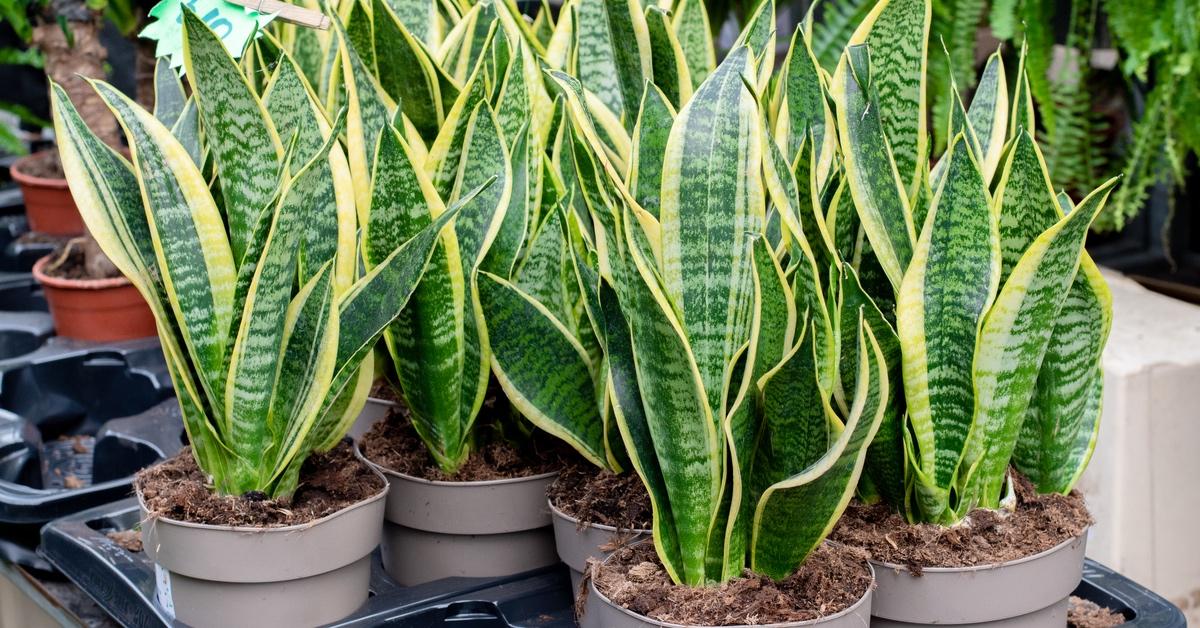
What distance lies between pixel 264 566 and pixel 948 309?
51 centimetres

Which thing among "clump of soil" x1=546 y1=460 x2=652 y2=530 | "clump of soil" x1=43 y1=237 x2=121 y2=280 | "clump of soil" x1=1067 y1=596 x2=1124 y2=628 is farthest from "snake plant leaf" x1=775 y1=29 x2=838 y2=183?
"clump of soil" x1=43 y1=237 x2=121 y2=280

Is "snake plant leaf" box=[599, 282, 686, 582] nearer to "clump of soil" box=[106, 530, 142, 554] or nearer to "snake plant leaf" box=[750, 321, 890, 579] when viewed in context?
"snake plant leaf" box=[750, 321, 890, 579]

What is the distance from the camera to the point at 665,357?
2.34 feet

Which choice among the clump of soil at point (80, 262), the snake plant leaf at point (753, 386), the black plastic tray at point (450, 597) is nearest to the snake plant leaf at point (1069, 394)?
the black plastic tray at point (450, 597)

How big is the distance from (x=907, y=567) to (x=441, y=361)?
37 centimetres

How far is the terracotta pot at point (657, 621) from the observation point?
0.71 metres

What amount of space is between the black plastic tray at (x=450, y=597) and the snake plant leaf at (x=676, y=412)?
0.20 metres

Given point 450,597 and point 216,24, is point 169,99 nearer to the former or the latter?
point 216,24

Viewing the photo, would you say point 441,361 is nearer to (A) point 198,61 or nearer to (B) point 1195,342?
(A) point 198,61

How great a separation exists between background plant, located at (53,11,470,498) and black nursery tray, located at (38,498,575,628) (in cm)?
13

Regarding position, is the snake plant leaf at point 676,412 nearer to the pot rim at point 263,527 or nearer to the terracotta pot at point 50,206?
A: the pot rim at point 263,527

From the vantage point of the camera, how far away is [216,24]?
0.99 m

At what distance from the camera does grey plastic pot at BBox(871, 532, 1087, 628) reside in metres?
0.77

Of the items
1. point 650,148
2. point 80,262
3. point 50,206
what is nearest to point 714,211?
point 650,148
